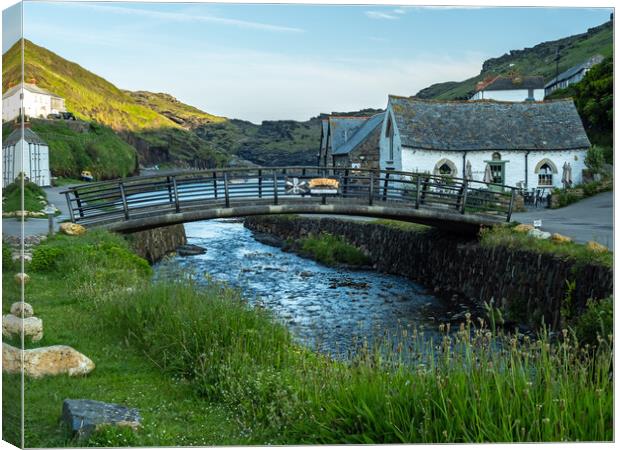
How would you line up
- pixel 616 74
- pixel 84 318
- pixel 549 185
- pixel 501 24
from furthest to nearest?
1. pixel 549 185
2. pixel 84 318
3. pixel 501 24
4. pixel 616 74

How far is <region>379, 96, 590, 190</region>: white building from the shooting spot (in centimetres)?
1555

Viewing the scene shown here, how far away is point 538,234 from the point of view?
57.3ft

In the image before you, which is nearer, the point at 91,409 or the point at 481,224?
the point at 91,409

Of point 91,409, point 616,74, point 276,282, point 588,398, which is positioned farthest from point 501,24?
point 276,282

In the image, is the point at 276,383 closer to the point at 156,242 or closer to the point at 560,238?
the point at 560,238

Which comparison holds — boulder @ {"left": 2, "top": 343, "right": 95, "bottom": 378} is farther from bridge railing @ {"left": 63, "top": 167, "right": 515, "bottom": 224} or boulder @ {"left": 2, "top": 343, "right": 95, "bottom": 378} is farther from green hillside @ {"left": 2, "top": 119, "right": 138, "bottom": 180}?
bridge railing @ {"left": 63, "top": 167, "right": 515, "bottom": 224}

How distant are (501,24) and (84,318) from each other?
24.8 feet

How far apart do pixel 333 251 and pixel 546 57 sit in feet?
52.3

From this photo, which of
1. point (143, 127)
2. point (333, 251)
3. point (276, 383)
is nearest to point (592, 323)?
point (276, 383)

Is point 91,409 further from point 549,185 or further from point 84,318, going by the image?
point 549,185

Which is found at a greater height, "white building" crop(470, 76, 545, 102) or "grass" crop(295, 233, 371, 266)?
"white building" crop(470, 76, 545, 102)

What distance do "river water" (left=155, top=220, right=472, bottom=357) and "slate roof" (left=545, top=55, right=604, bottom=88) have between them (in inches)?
208

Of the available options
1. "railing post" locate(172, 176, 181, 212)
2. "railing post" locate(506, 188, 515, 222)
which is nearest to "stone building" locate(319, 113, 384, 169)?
"railing post" locate(506, 188, 515, 222)

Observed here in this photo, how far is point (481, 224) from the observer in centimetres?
2183
